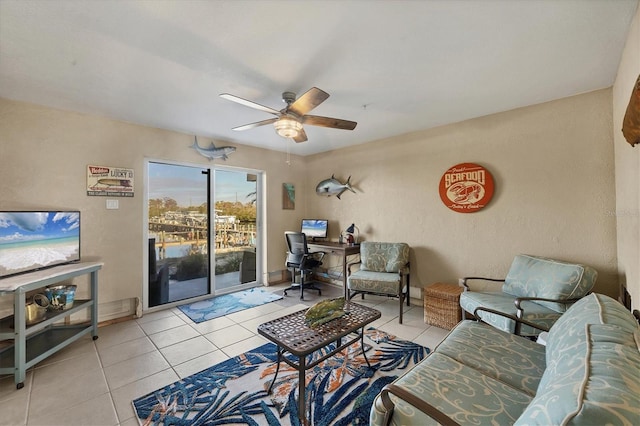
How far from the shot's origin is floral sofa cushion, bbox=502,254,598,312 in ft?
7.16

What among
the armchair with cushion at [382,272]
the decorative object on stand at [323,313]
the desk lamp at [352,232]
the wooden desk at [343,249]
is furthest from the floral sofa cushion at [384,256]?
the decorative object on stand at [323,313]

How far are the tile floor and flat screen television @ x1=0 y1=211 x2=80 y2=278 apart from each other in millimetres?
879

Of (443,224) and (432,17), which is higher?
(432,17)

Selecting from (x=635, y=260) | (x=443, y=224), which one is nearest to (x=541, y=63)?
(x=635, y=260)

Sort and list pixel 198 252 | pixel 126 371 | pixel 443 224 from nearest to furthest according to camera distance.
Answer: pixel 126 371
pixel 443 224
pixel 198 252

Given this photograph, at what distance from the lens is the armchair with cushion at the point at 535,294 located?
212 cm

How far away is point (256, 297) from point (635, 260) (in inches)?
157

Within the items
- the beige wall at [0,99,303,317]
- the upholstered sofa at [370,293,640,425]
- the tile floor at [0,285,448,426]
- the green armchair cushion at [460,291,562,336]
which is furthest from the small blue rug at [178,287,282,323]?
the upholstered sofa at [370,293,640,425]

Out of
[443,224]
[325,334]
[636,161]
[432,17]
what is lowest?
[325,334]

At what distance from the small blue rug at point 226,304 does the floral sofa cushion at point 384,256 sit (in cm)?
148

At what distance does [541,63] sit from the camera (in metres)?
2.03

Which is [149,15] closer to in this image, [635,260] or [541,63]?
[541,63]

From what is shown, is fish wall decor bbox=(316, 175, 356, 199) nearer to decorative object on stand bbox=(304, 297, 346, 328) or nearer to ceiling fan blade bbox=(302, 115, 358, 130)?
ceiling fan blade bbox=(302, 115, 358, 130)

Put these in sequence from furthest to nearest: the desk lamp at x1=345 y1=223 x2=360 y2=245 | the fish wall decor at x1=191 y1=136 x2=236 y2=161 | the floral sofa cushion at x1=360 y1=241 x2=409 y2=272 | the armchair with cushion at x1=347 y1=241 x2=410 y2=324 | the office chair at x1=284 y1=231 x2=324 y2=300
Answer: the desk lamp at x1=345 y1=223 x2=360 y2=245 → the office chair at x1=284 y1=231 x2=324 y2=300 → the fish wall decor at x1=191 y1=136 x2=236 y2=161 → the floral sofa cushion at x1=360 y1=241 x2=409 y2=272 → the armchair with cushion at x1=347 y1=241 x2=410 y2=324
